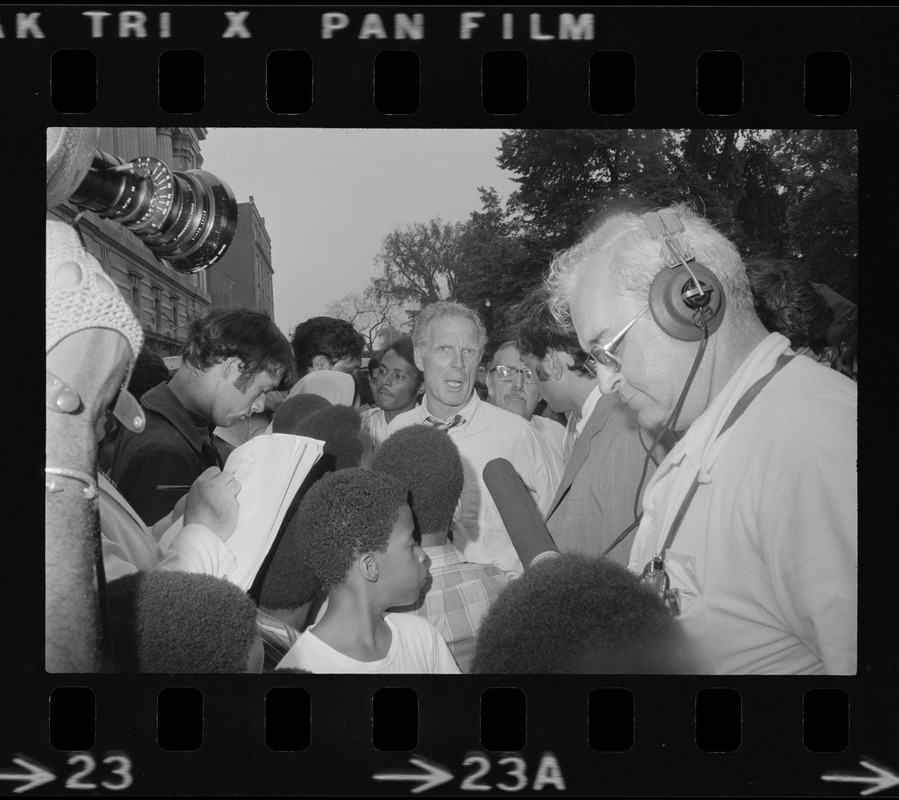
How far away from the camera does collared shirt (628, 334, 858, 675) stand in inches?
107

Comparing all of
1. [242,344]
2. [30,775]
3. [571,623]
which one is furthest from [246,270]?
[30,775]

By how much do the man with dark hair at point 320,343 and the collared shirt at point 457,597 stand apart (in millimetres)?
754

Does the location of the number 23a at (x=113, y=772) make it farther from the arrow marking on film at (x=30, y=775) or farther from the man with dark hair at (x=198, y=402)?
the man with dark hair at (x=198, y=402)

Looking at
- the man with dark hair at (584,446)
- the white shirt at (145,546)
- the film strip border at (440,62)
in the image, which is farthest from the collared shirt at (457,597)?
the film strip border at (440,62)

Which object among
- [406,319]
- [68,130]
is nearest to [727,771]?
[406,319]

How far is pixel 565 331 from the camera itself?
306 cm

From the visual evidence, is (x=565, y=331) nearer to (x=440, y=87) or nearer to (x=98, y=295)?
(x=440, y=87)

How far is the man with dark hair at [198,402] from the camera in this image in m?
2.91

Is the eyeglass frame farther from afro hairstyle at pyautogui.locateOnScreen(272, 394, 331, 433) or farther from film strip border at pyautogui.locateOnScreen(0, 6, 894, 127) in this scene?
film strip border at pyautogui.locateOnScreen(0, 6, 894, 127)

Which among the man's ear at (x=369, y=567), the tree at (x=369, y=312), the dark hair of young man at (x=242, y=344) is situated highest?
the tree at (x=369, y=312)

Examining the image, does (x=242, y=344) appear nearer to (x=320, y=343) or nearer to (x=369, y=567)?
(x=320, y=343)

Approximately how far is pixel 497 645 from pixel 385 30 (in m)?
1.97

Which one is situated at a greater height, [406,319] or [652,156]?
[652,156]

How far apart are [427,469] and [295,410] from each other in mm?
512
